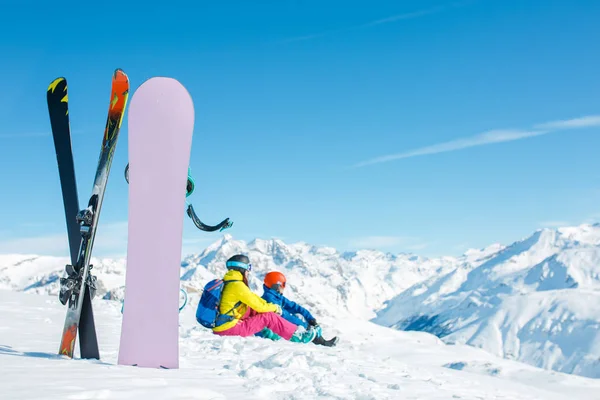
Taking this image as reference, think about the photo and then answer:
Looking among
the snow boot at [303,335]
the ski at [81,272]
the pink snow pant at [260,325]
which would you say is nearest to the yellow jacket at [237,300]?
the pink snow pant at [260,325]

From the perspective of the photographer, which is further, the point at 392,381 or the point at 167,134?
the point at 392,381

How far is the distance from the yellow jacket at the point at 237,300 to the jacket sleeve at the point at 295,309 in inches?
63.9

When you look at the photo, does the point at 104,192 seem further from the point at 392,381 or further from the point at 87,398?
the point at 392,381

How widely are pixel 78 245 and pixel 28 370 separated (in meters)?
1.79

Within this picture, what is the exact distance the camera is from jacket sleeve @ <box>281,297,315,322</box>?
1175cm

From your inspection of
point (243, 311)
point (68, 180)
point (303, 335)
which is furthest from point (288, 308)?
point (68, 180)

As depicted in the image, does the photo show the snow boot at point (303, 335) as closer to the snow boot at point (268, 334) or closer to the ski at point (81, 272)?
the snow boot at point (268, 334)

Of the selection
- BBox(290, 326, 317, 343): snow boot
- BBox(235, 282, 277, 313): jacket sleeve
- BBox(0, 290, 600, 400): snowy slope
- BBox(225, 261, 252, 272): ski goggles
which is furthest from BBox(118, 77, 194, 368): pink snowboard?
BBox(290, 326, 317, 343): snow boot

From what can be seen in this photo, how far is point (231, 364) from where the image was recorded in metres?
7.19

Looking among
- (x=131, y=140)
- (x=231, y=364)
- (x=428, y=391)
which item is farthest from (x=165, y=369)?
(x=428, y=391)

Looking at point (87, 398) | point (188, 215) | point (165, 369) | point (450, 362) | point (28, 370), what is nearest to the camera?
point (87, 398)

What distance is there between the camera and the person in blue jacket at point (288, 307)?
38.7ft

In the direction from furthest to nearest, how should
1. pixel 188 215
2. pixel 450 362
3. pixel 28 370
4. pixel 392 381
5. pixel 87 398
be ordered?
pixel 450 362
pixel 188 215
pixel 392 381
pixel 28 370
pixel 87 398

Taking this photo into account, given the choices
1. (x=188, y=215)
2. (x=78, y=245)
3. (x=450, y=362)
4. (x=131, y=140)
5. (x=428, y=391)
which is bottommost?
(x=450, y=362)
